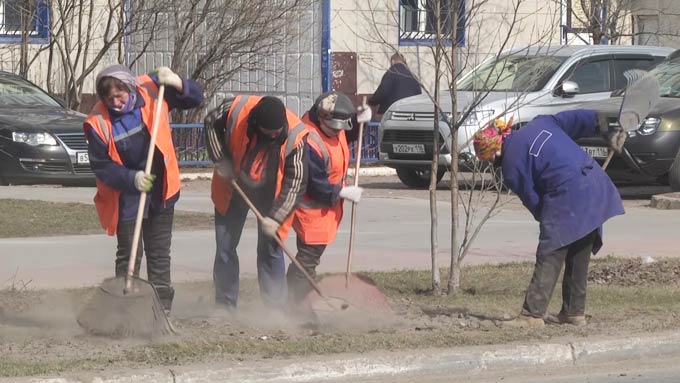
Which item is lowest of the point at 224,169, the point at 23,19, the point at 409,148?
the point at 409,148

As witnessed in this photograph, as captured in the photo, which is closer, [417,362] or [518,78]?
[417,362]

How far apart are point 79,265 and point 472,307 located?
3.35 m

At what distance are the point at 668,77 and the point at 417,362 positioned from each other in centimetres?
995

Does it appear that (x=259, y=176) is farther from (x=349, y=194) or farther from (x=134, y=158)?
(x=134, y=158)

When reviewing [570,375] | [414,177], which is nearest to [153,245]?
[570,375]

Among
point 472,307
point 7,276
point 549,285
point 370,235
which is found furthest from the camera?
point 370,235

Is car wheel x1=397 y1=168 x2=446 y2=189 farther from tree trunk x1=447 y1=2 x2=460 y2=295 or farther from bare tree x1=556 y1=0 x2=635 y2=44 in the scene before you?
tree trunk x1=447 y1=2 x2=460 y2=295

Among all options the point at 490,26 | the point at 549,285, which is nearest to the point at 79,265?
the point at 549,285

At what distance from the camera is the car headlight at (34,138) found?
16094mm

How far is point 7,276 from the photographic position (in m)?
Answer: 9.79

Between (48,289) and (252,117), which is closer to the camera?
(252,117)

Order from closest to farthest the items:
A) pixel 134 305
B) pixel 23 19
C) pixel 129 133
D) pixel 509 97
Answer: pixel 134 305
pixel 129 133
pixel 509 97
pixel 23 19

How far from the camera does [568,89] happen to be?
1571 cm

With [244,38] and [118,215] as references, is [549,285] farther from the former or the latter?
[244,38]
